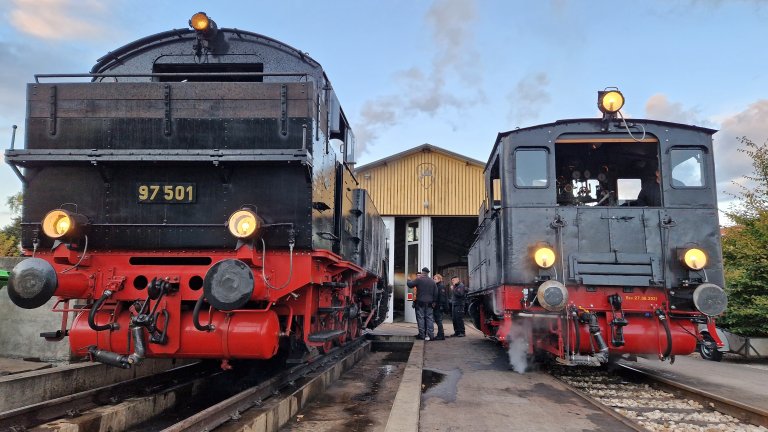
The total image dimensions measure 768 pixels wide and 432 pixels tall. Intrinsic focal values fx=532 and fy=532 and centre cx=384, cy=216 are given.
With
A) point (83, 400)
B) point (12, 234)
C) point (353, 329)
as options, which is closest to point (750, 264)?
point (353, 329)

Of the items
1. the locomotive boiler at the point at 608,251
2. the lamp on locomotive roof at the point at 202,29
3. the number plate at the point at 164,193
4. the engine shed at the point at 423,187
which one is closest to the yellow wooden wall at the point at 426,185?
the engine shed at the point at 423,187

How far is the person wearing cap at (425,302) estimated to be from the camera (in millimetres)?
11506

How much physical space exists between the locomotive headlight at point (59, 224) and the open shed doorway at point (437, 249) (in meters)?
15.2

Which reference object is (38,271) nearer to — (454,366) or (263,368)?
(263,368)

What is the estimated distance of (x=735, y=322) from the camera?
10.4 m

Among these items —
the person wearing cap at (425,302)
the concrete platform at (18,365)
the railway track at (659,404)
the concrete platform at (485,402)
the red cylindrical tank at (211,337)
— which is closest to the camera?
the concrete platform at (485,402)

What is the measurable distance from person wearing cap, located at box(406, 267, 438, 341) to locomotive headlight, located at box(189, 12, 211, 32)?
7.26 meters

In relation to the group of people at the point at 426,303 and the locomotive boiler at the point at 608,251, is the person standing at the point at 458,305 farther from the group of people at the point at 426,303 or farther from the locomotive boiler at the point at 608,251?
the locomotive boiler at the point at 608,251

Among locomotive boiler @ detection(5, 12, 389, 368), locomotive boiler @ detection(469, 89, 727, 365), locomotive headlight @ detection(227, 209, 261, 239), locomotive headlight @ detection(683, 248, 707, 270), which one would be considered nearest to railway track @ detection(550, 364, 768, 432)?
locomotive boiler @ detection(469, 89, 727, 365)

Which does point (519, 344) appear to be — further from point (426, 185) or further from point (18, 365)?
point (426, 185)

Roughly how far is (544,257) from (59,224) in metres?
5.38

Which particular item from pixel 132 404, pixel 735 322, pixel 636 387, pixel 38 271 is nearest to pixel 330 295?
pixel 132 404

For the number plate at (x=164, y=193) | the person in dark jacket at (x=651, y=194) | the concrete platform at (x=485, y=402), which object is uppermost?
the person in dark jacket at (x=651, y=194)

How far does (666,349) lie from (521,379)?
5.76 ft
